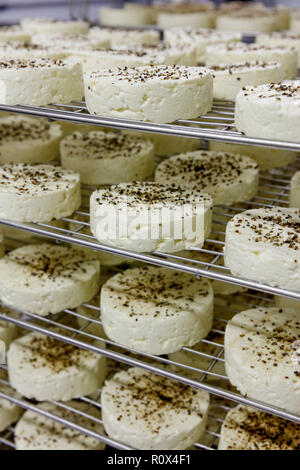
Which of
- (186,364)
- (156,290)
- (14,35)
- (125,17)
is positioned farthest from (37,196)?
(125,17)

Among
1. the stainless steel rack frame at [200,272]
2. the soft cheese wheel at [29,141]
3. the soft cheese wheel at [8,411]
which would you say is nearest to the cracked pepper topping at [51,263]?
the stainless steel rack frame at [200,272]

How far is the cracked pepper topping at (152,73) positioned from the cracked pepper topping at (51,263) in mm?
728

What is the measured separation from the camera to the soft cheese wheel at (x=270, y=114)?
1.10 m

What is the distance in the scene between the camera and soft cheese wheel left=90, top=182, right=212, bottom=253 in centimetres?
133

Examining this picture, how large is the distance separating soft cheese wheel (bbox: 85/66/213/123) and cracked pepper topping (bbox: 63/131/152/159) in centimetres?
53

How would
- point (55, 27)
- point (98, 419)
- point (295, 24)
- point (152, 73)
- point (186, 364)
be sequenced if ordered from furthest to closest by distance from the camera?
point (295, 24)
point (55, 27)
point (186, 364)
point (98, 419)
point (152, 73)

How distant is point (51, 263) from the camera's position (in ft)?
6.16

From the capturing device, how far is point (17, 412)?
6.48 feet

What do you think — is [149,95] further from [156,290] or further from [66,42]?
[66,42]

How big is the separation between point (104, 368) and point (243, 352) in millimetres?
672

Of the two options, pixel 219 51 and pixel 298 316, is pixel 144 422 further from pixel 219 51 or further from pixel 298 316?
pixel 219 51

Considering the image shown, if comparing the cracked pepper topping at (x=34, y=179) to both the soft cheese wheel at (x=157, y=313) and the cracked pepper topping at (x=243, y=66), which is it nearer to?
the soft cheese wheel at (x=157, y=313)

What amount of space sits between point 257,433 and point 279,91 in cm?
99

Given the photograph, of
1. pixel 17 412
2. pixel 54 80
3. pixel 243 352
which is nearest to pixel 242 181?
pixel 243 352
